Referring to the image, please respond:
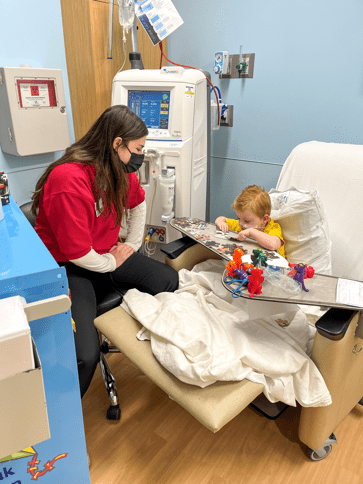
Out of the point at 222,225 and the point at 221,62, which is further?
the point at 221,62

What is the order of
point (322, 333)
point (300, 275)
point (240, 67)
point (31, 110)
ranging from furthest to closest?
1. point (240, 67)
2. point (31, 110)
3. point (300, 275)
4. point (322, 333)

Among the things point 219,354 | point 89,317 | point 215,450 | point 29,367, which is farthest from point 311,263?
point 29,367

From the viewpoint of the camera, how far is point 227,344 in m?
1.27

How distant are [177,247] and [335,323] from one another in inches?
33.3

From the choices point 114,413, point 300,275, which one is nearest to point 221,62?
point 300,275

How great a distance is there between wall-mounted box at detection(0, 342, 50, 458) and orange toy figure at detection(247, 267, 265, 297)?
720 mm

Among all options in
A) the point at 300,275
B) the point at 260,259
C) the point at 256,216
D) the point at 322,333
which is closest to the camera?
the point at 322,333

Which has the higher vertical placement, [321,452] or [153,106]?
[153,106]

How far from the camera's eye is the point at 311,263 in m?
1.67

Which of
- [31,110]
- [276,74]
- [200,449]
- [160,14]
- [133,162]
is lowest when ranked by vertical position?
[200,449]

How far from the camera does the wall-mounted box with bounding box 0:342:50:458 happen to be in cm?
68

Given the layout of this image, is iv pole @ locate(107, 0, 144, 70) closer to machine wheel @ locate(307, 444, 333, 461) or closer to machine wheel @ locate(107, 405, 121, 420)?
machine wheel @ locate(107, 405, 121, 420)

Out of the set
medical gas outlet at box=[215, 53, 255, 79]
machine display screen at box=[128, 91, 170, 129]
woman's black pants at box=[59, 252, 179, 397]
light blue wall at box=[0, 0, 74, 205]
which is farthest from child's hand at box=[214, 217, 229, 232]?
light blue wall at box=[0, 0, 74, 205]

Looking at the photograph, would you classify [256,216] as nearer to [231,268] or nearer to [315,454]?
[231,268]
